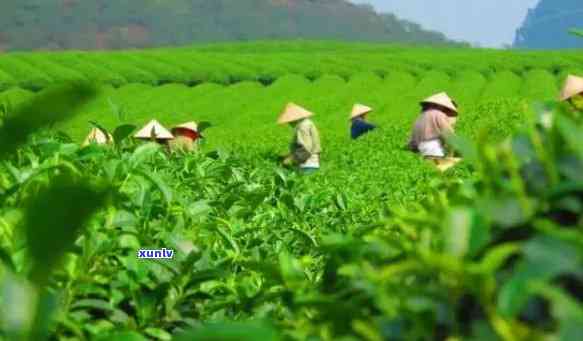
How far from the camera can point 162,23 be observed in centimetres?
13750

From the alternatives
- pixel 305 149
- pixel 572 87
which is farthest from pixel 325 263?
pixel 305 149

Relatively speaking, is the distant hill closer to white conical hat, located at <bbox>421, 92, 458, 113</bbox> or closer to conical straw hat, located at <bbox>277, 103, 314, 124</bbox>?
conical straw hat, located at <bbox>277, 103, 314, 124</bbox>

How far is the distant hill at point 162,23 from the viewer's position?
12619cm

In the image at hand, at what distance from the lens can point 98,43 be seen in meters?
131

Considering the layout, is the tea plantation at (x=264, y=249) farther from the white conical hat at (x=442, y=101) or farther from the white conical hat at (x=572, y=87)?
the white conical hat at (x=442, y=101)

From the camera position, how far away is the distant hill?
126 meters

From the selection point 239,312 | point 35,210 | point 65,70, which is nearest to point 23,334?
point 35,210

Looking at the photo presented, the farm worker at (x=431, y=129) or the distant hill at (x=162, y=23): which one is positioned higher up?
the distant hill at (x=162, y=23)

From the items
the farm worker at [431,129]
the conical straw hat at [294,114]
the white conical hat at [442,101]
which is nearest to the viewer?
the farm worker at [431,129]

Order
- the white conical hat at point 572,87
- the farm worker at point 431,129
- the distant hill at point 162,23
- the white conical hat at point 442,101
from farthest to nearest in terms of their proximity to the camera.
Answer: the distant hill at point 162,23
the white conical hat at point 442,101
the farm worker at point 431,129
the white conical hat at point 572,87

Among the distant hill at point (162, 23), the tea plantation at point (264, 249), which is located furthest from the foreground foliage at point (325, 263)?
the distant hill at point (162, 23)

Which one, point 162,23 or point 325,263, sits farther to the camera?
point 162,23

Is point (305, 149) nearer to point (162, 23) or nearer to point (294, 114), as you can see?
point (294, 114)

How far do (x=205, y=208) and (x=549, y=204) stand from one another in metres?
1.38
